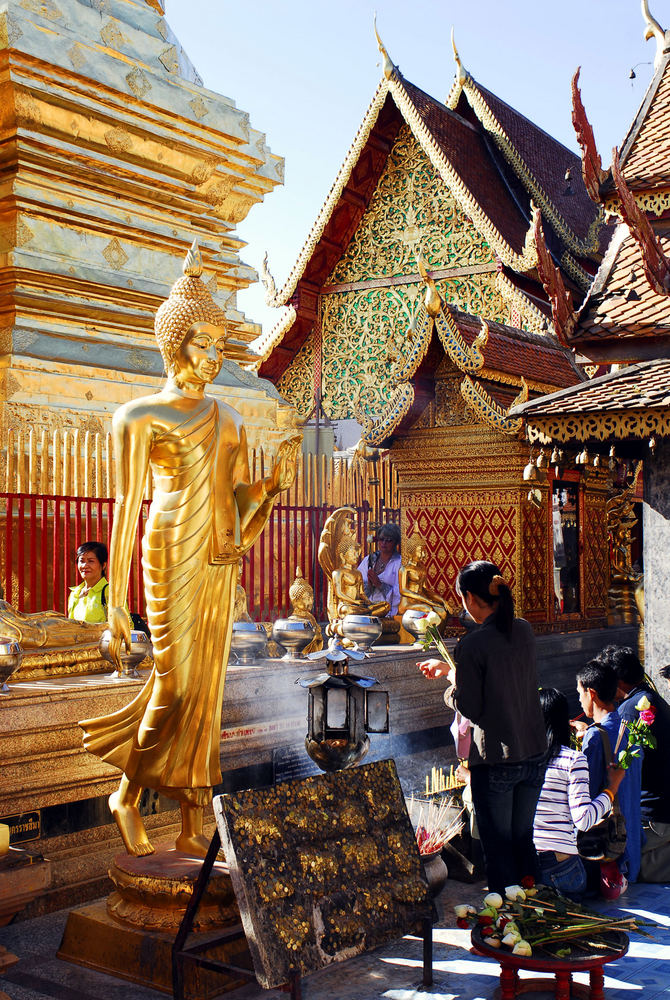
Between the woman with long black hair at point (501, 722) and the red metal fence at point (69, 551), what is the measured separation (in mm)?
2336

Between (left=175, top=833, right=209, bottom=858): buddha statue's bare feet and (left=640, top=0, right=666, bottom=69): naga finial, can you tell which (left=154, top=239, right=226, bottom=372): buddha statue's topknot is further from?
(left=640, top=0, right=666, bottom=69): naga finial

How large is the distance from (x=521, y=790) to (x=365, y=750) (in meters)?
0.92

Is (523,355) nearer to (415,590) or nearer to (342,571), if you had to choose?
(415,590)

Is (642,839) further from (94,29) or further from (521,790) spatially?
(94,29)

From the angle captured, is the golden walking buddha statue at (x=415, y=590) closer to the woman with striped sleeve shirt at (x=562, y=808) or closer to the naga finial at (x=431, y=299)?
the naga finial at (x=431, y=299)

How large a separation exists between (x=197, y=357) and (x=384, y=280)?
32.7ft

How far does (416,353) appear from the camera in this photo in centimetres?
762

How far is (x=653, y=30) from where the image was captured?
24.7 feet

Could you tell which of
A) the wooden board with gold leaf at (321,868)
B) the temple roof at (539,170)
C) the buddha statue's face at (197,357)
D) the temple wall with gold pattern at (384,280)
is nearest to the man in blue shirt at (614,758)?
the wooden board with gold leaf at (321,868)

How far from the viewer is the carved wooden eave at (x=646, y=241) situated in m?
Result: 6.20

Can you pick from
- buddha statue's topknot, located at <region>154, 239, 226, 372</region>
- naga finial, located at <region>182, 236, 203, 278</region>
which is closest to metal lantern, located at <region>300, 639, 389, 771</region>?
buddha statue's topknot, located at <region>154, 239, 226, 372</region>

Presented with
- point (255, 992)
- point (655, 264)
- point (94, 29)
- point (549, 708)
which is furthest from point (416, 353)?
point (255, 992)

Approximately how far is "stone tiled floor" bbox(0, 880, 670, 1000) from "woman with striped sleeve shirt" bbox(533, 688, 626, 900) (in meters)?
0.36

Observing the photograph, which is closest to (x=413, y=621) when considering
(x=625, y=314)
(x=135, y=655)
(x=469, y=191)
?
(x=625, y=314)
